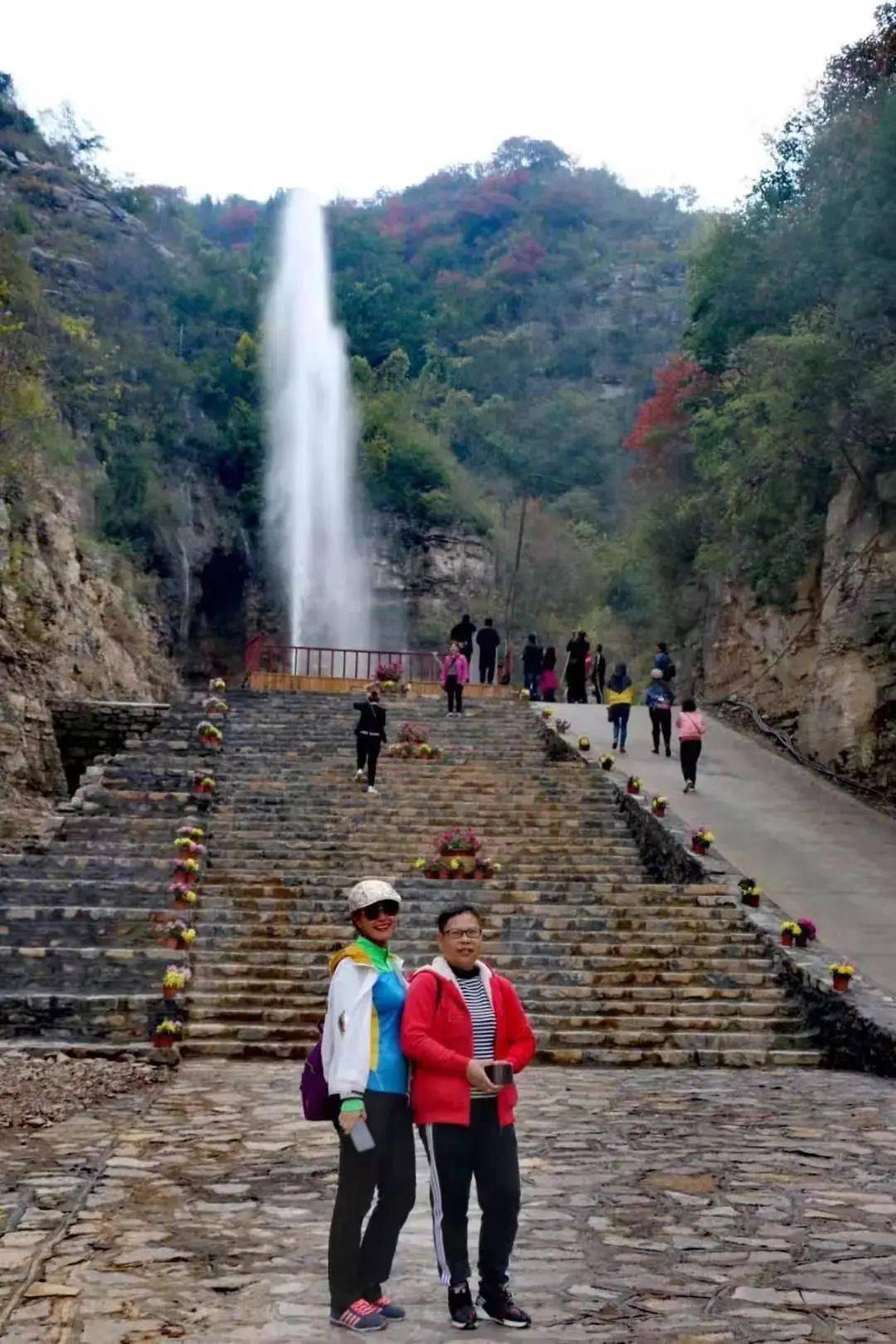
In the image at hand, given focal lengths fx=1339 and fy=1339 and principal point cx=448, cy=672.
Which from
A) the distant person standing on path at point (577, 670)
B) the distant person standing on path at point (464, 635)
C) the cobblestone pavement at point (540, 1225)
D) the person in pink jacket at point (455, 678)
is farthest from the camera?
the distant person standing on path at point (464, 635)

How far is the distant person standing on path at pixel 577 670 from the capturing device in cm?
2512

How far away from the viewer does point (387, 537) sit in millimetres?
43094

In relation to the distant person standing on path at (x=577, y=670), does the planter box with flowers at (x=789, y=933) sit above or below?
below

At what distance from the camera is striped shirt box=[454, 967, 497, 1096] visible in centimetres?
413

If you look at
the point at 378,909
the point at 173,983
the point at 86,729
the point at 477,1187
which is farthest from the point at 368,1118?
the point at 86,729

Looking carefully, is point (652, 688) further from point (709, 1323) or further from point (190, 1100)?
point (709, 1323)

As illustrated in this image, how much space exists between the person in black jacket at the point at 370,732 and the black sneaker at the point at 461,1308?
41.6ft

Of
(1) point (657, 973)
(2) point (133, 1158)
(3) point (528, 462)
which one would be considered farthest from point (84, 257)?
(2) point (133, 1158)

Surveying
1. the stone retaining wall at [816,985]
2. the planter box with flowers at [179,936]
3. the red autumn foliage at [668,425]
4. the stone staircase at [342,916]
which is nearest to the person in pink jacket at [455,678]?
the stone staircase at [342,916]

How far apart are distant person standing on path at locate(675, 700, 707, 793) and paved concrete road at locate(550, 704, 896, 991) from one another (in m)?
0.25

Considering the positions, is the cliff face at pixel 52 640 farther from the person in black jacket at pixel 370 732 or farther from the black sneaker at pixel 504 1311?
the black sneaker at pixel 504 1311

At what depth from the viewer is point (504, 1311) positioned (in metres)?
3.98

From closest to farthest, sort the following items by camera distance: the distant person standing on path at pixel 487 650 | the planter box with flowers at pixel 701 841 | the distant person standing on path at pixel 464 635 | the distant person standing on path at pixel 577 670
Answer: the planter box with flowers at pixel 701 841 < the distant person standing on path at pixel 577 670 < the distant person standing on path at pixel 464 635 < the distant person standing on path at pixel 487 650

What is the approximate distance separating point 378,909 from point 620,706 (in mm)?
15897
